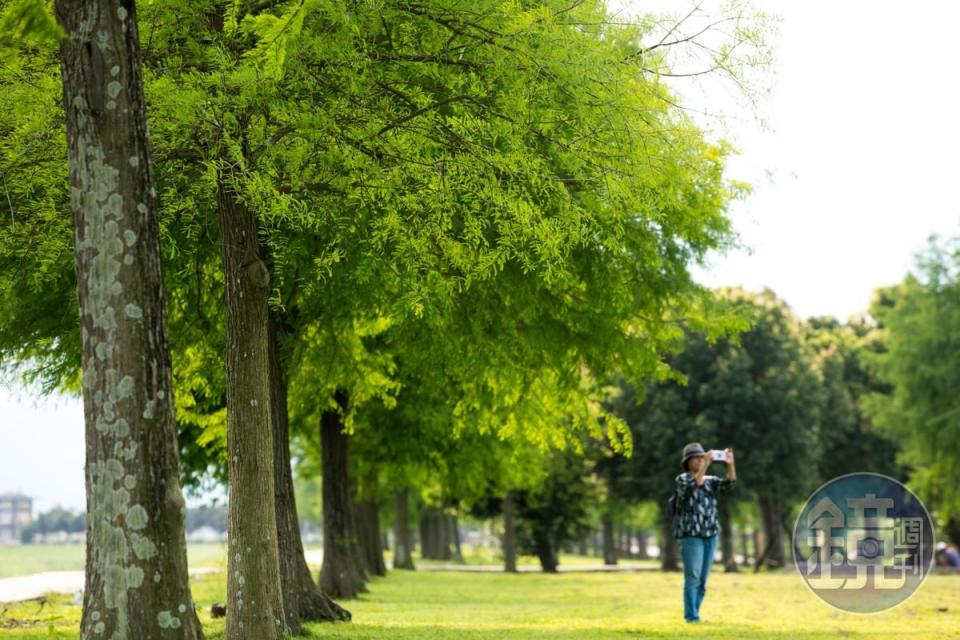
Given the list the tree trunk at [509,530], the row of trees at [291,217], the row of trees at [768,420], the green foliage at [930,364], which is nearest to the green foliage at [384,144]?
the row of trees at [291,217]

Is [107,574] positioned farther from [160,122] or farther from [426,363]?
[426,363]

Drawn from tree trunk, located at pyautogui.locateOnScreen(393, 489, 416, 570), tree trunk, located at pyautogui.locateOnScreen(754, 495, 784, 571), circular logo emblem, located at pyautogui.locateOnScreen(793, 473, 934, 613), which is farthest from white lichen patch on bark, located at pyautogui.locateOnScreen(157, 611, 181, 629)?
tree trunk, located at pyautogui.locateOnScreen(754, 495, 784, 571)

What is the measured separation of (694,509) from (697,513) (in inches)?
2.5

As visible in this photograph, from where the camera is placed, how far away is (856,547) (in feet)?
48.3

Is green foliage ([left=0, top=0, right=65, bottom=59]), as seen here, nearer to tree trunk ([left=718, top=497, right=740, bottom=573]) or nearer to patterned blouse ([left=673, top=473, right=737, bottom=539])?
Answer: patterned blouse ([left=673, top=473, right=737, bottom=539])

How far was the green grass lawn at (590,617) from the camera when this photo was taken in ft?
42.4

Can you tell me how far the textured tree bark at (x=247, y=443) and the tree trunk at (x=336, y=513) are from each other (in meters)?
10.2

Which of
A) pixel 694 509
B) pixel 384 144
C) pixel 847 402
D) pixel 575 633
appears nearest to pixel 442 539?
pixel 847 402

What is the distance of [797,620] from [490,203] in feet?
29.2

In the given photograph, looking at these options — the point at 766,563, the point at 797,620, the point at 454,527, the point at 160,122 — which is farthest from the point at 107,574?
the point at 454,527

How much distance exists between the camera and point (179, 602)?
755 cm

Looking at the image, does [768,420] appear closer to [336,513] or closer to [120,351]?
[336,513]

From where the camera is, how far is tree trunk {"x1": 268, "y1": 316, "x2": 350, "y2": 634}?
13.5 m

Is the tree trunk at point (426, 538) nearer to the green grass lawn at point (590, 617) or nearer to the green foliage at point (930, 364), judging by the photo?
the green foliage at point (930, 364)
